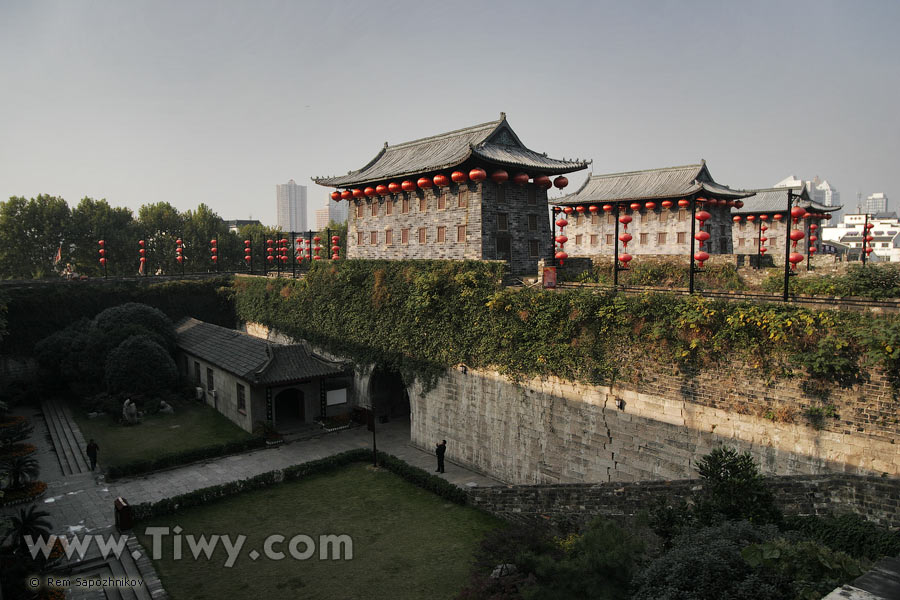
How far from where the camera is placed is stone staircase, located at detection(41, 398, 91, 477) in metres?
18.8

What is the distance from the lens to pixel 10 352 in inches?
1099

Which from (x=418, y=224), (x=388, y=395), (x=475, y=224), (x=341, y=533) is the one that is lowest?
(x=341, y=533)

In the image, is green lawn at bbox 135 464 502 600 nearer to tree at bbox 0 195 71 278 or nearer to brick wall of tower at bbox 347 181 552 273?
brick wall of tower at bbox 347 181 552 273

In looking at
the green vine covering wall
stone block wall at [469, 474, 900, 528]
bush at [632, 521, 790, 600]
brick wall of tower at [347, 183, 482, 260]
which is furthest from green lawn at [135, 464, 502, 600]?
brick wall of tower at [347, 183, 482, 260]

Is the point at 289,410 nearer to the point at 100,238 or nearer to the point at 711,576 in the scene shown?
the point at 711,576

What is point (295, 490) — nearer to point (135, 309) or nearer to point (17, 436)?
point (17, 436)

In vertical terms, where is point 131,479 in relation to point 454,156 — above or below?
below

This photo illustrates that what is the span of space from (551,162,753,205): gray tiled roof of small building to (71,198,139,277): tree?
120ft

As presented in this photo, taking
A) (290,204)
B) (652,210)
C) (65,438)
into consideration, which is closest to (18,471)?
(65,438)

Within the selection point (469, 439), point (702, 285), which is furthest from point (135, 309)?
point (702, 285)

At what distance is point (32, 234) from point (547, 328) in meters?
44.5

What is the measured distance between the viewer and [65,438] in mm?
21516

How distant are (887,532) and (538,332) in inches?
377

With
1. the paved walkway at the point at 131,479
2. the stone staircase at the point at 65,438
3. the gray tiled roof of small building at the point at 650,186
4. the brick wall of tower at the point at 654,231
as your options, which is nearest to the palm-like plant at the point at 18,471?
the paved walkway at the point at 131,479
